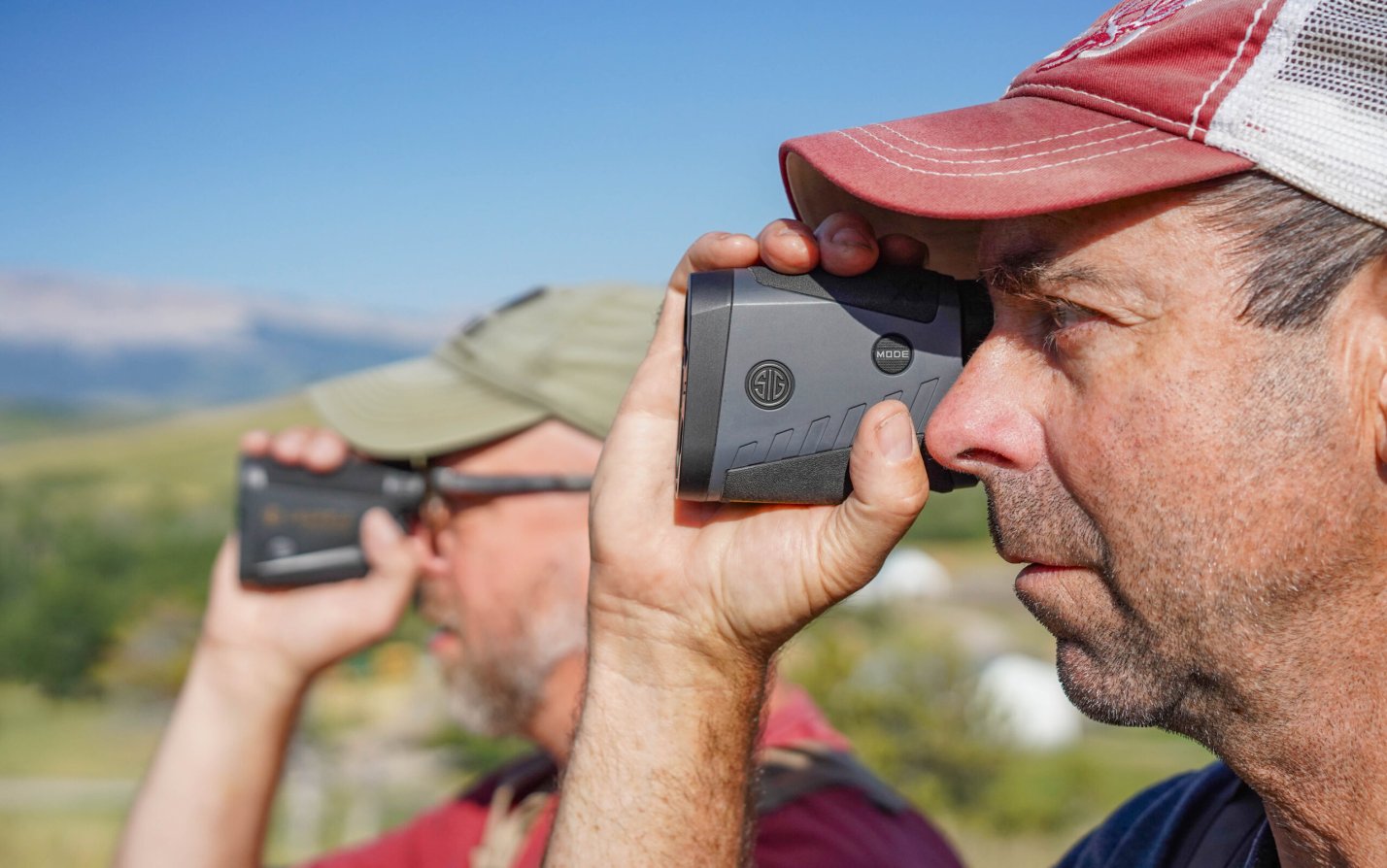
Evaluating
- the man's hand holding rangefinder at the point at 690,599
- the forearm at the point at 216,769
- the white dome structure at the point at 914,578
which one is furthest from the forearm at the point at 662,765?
the white dome structure at the point at 914,578

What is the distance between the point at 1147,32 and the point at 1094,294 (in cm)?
32

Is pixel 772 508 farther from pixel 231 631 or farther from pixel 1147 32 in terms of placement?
pixel 231 631

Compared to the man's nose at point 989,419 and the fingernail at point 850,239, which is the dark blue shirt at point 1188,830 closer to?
the man's nose at point 989,419

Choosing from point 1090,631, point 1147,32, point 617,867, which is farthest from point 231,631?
point 1147,32

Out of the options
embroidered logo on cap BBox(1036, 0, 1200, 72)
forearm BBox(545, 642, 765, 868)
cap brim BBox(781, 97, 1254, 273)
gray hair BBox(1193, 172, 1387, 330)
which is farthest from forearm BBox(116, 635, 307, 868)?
gray hair BBox(1193, 172, 1387, 330)

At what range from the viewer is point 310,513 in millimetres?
3230

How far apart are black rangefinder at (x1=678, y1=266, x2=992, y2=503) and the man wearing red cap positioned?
5cm

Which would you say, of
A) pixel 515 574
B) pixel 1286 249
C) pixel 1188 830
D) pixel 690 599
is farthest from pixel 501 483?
pixel 1286 249

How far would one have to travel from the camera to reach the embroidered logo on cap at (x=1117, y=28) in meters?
1.43

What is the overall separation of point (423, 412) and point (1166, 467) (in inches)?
86.0

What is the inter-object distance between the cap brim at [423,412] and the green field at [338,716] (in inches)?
161

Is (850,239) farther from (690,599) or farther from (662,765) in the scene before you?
(662,765)

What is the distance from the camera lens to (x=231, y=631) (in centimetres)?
329

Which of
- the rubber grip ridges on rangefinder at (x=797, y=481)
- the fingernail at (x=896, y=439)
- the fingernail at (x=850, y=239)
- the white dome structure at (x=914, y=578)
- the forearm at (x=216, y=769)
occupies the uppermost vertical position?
the fingernail at (x=850, y=239)
